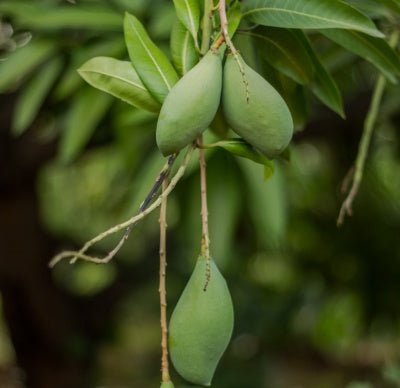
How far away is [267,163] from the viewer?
0.45 meters

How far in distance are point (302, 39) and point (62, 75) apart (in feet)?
1.69

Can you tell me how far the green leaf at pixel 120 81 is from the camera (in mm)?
453

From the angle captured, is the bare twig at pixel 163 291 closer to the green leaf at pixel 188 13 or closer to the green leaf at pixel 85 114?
the green leaf at pixel 188 13

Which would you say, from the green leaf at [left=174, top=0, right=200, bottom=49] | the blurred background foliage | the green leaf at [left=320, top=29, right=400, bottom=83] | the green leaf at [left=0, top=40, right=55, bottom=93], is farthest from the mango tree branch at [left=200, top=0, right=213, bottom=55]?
the green leaf at [left=0, top=40, right=55, bottom=93]

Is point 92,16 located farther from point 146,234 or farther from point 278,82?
point 146,234

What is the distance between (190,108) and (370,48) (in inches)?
8.2

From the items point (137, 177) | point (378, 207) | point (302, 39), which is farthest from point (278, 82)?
point (378, 207)

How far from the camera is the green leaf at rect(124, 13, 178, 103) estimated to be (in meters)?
0.44

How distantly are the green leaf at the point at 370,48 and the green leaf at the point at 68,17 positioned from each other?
1.37ft

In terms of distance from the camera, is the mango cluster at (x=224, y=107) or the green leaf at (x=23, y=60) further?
the green leaf at (x=23, y=60)

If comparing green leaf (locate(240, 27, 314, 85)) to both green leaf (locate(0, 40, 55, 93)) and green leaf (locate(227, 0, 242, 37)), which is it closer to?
green leaf (locate(227, 0, 242, 37))

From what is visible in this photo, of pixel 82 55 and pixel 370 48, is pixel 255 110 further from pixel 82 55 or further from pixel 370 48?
pixel 82 55

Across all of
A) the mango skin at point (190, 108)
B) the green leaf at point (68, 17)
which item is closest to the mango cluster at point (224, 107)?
the mango skin at point (190, 108)

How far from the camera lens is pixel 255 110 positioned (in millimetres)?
374
